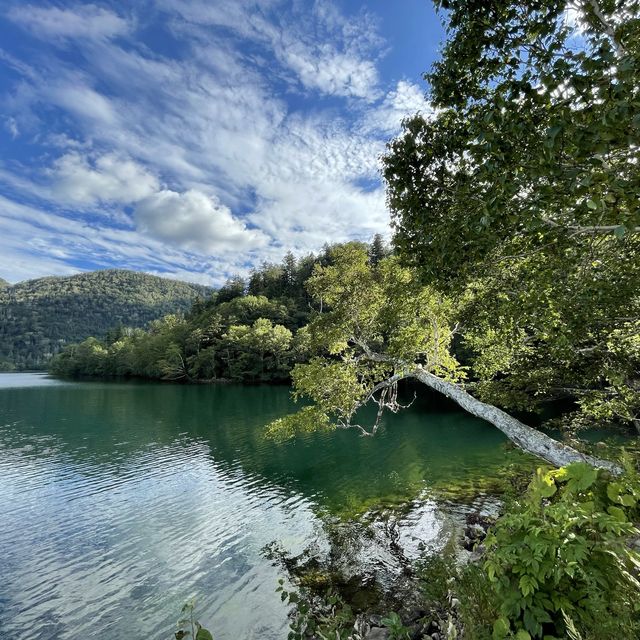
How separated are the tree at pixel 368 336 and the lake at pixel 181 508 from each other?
417 cm

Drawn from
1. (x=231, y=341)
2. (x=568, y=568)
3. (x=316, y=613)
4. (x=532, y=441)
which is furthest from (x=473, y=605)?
(x=231, y=341)

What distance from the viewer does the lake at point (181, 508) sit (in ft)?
31.7

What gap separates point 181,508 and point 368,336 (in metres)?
11.1

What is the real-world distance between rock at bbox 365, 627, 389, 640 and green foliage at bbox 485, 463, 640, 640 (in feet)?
14.8

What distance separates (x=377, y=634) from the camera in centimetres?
700

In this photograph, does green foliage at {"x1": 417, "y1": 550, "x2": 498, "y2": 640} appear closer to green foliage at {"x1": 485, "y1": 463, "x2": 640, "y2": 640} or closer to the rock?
green foliage at {"x1": 485, "y1": 463, "x2": 640, "y2": 640}

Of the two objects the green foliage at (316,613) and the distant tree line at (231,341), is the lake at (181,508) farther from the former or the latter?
the distant tree line at (231,341)

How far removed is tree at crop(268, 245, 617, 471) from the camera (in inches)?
536

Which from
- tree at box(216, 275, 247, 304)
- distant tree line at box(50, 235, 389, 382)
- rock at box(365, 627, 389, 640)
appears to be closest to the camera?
rock at box(365, 627, 389, 640)

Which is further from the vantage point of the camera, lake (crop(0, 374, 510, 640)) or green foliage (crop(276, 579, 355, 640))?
lake (crop(0, 374, 510, 640))

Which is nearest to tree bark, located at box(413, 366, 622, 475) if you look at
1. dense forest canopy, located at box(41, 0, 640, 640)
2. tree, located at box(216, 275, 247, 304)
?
dense forest canopy, located at box(41, 0, 640, 640)

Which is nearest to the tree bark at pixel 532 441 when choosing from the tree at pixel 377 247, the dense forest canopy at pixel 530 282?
the dense forest canopy at pixel 530 282

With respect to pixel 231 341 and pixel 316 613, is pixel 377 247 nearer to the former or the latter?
pixel 231 341

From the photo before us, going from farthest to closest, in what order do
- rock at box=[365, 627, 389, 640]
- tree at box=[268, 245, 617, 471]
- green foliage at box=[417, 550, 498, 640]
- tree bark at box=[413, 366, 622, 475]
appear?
tree at box=[268, 245, 617, 471], tree bark at box=[413, 366, 622, 475], rock at box=[365, 627, 389, 640], green foliage at box=[417, 550, 498, 640]
